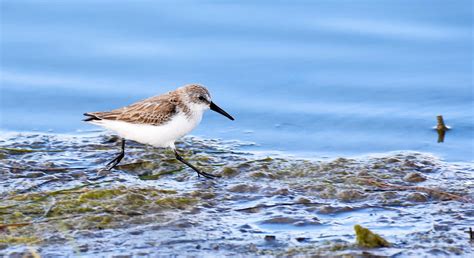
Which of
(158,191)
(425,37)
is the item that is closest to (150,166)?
(158,191)

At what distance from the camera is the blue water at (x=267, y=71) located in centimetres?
919

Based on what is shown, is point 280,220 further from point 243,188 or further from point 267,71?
point 267,71

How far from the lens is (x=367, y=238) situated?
19.3 ft

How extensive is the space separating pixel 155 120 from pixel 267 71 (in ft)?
7.91

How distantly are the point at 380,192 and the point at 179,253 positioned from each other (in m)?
2.03

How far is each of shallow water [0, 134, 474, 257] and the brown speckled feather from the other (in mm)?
414

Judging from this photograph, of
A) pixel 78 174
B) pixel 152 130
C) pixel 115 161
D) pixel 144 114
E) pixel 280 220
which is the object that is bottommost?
pixel 280 220

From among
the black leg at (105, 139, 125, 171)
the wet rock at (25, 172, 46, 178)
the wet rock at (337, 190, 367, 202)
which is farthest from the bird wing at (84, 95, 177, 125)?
the wet rock at (337, 190, 367, 202)

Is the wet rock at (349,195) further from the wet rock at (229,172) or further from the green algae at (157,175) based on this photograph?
the green algae at (157,175)

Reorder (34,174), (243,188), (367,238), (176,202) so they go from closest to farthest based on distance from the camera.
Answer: (367,238)
(176,202)
(243,188)
(34,174)

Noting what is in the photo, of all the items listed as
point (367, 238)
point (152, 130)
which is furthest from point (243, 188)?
point (367, 238)

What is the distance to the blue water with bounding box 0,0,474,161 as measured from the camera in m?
9.19

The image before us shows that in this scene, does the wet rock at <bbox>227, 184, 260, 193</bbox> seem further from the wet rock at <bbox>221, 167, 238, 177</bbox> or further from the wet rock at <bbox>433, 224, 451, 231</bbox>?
the wet rock at <bbox>433, 224, 451, 231</bbox>

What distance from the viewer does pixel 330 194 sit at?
7.24 metres
